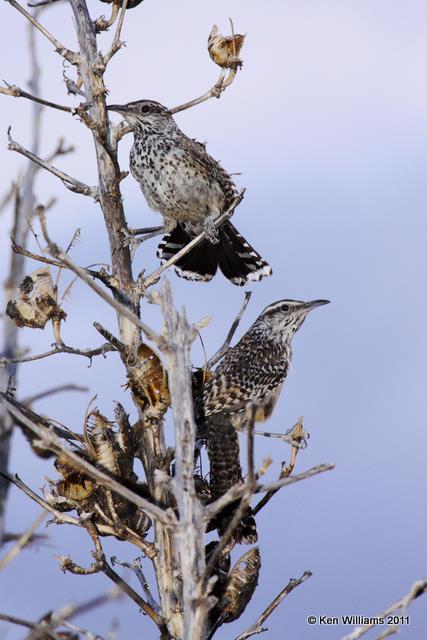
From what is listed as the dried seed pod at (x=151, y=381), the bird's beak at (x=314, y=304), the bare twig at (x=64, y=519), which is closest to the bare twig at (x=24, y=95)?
the dried seed pod at (x=151, y=381)

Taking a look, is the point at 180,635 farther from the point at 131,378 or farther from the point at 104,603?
the point at 104,603

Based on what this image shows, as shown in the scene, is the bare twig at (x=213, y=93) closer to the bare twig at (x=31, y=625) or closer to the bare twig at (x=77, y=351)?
the bare twig at (x=77, y=351)

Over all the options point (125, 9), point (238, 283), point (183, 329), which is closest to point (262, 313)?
point (238, 283)

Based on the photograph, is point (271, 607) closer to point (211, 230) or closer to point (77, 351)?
point (77, 351)

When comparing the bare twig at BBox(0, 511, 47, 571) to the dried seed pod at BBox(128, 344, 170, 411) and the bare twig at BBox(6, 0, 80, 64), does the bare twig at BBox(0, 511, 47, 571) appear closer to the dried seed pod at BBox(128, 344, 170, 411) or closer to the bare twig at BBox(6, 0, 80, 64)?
the dried seed pod at BBox(128, 344, 170, 411)

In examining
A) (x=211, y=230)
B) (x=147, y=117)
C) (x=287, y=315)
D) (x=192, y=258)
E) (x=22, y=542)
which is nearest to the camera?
(x=22, y=542)

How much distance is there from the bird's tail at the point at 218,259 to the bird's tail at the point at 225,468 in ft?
5.53

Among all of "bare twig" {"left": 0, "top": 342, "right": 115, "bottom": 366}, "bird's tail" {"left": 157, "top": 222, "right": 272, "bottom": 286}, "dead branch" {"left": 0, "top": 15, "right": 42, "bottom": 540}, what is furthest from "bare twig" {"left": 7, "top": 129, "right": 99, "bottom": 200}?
"bird's tail" {"left": 157, "top": 222, "right": 272, "bottom": 286}

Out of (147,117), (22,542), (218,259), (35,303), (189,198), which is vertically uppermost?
(147,117)

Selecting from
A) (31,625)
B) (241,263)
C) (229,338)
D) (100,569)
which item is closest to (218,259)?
(241,263)

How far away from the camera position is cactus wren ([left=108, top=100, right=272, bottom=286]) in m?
7.41

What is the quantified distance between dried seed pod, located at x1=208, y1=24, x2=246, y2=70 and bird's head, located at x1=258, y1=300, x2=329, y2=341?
2.59 metres

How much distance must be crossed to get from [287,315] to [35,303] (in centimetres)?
320

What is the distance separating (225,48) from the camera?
5.62 m
